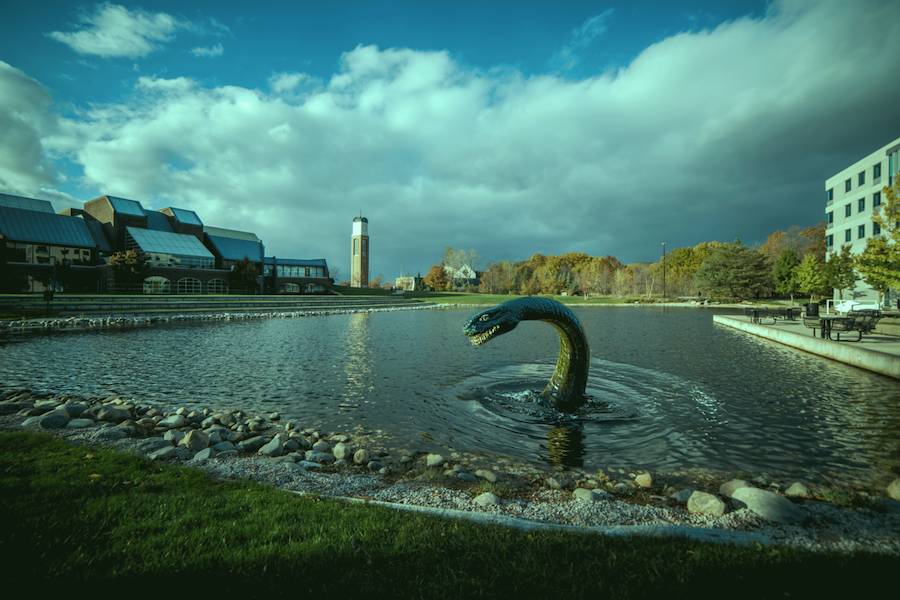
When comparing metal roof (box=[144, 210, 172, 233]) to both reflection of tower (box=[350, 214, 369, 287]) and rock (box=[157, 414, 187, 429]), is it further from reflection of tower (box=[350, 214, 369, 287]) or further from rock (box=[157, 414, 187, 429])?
rock (box=[157, 414, 187, 429])

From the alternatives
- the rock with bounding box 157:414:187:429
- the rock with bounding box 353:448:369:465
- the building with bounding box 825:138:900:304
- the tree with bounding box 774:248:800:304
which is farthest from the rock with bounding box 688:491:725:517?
the tree with bounding box 774:248:800:304

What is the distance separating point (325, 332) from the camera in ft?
81.6

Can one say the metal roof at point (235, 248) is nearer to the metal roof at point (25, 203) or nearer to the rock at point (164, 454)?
the metal roof at point (25, 203)

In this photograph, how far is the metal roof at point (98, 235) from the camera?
53.9m

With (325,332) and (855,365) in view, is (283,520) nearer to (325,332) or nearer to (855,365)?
(855,365)

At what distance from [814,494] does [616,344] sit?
15.0m

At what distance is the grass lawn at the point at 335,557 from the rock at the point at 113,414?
13.7ft

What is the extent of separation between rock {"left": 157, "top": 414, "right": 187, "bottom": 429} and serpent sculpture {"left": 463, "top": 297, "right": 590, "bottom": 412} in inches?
225

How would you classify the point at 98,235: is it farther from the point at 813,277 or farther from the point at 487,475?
the point at 813,277

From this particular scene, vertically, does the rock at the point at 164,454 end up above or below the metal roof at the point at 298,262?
below

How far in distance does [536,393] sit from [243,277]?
63105mm

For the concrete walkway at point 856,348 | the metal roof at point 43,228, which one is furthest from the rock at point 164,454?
the metal roof at point 43,228

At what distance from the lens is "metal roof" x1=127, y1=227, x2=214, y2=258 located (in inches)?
2163

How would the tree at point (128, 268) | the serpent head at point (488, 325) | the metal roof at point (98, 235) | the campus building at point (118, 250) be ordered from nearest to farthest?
the serpent head at point (488, 325) → the campus building at point (118, 250) → the tree at point (128, 268) → the metal roof at point (98, 235)
